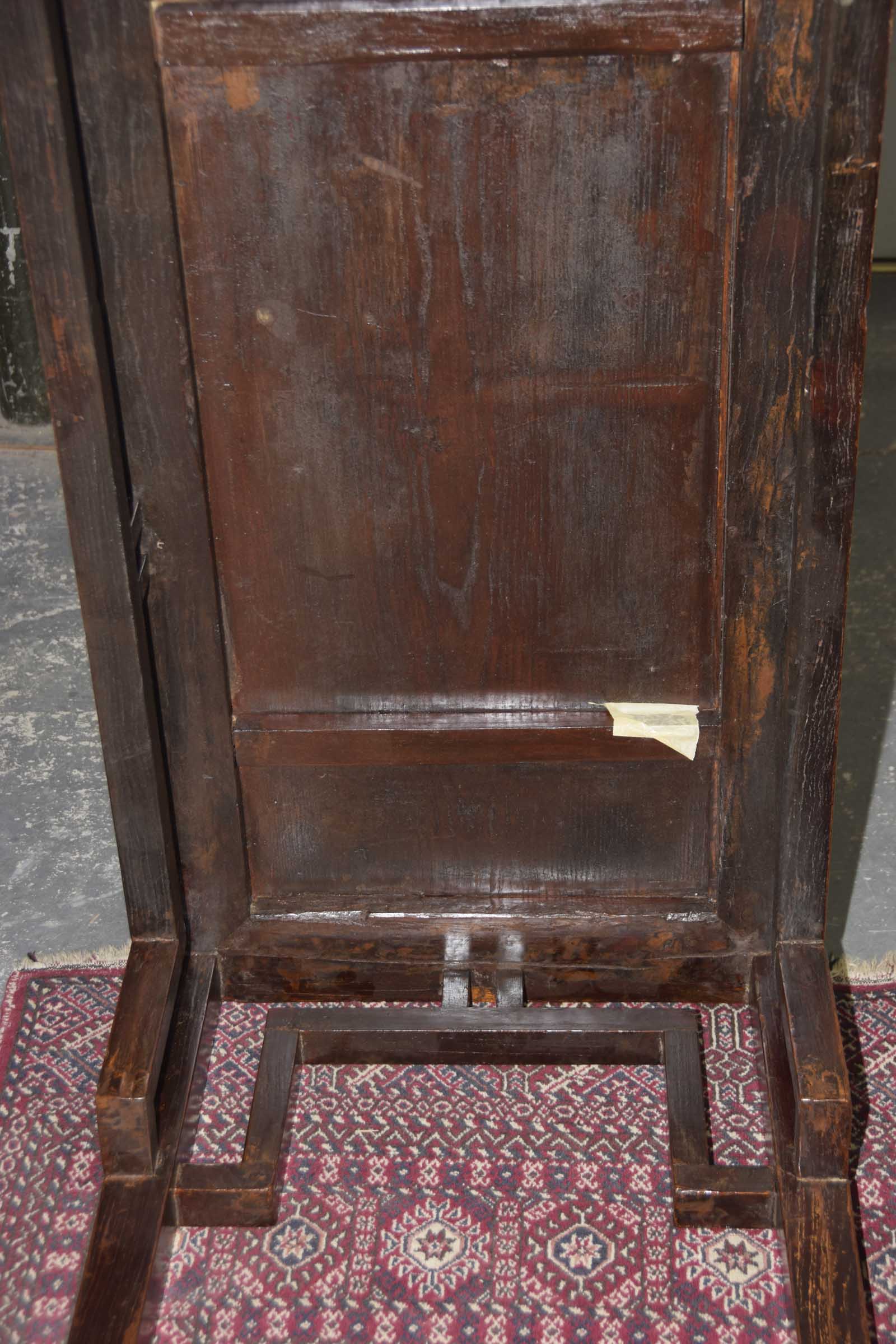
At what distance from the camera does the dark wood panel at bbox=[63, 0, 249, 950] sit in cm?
132

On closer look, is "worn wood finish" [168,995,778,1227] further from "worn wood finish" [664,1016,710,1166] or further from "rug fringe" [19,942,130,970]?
"rug fringe" [19,942,130,970]

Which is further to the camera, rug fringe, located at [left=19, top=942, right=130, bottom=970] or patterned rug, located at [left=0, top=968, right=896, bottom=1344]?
rug fringe, located at [left=19, top=942, right=130, bottom=970]

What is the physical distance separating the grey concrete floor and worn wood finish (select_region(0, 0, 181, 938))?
533 mm

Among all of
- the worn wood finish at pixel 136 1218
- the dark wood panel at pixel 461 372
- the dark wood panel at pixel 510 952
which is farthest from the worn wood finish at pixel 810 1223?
the worn wood finish at pixel 136 1218

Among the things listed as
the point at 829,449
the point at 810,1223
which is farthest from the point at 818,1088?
the point at 829,449

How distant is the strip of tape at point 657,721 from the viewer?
1614mm

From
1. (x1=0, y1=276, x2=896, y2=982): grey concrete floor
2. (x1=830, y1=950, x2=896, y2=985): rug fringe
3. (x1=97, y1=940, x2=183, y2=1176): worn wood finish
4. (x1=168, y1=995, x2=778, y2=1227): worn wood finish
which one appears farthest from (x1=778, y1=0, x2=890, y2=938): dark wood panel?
(x1=97, y1=940, x2=183, y2=1176): worn wood finish

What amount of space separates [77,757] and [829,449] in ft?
5.47

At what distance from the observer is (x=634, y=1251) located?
1570 mm

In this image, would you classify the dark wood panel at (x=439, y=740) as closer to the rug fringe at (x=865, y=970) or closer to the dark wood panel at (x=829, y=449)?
the dark wood panel at (x=829, y=449)

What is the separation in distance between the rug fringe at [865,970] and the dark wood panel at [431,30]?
127 centimetres

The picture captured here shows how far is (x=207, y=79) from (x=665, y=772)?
914mm

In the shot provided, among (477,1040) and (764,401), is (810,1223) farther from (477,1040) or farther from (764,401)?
(764,401)

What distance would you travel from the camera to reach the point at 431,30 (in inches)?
50.8
